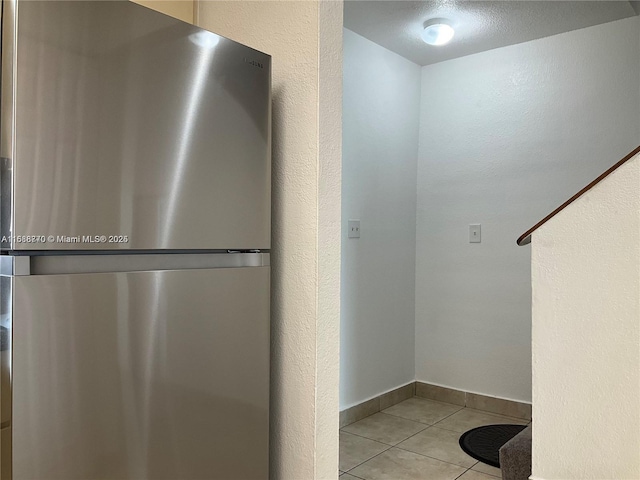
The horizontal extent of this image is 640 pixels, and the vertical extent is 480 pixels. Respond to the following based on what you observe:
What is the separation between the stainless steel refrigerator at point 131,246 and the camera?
3.53ft

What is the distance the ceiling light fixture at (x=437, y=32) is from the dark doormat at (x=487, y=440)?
2.22 meters

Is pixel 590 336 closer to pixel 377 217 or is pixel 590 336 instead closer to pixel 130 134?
pixel 130 134

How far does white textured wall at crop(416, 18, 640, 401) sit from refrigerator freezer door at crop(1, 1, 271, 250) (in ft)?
7.42

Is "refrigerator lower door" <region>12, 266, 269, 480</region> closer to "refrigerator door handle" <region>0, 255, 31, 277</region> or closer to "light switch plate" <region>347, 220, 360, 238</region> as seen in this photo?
"refrigerator door handle" <region>0, 255, 31, 277</region>

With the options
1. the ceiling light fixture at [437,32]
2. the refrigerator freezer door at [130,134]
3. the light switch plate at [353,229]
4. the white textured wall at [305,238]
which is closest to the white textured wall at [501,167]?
the ceiling light fixture at [437,32]

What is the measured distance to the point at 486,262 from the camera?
3.46 m

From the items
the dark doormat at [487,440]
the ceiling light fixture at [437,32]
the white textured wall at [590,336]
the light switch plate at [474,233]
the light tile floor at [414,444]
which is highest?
the ceiling light fixture at [437,32]

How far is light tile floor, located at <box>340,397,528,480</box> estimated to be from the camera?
2.55 meters

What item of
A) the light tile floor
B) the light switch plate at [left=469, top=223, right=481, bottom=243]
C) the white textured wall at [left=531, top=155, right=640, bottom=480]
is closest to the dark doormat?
the light tile floor

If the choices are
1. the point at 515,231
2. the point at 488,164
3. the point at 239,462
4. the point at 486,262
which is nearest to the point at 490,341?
the point at 486,262

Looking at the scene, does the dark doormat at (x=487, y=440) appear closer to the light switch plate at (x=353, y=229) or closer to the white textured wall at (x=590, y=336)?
the white textured wall at (x=590, y=336)

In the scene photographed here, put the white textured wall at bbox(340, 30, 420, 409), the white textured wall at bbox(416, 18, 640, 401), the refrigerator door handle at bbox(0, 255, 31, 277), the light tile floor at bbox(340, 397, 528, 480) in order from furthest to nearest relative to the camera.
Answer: the white textured wall at bbox(340, 30, 420, 409) < the white textured wall at bbox(416, 18, 640, 401) < the light tile floor at bbox(340, 397, 528, 480) < the refrigerator door handle at bbox(0, 255, 31, 277)

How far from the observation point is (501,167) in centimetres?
340

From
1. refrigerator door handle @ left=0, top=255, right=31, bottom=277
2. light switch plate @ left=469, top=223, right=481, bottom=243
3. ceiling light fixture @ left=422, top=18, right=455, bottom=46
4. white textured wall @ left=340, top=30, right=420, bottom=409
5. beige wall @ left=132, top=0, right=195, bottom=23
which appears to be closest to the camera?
refrigerator door handle @ left=0, top=255, right=31, bottom=277
